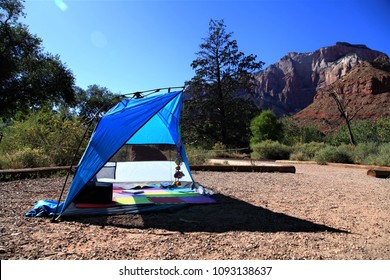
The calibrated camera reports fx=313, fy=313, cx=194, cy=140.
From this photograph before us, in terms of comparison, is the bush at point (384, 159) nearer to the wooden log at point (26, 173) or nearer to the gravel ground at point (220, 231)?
the gravel ground at point (220, 231)

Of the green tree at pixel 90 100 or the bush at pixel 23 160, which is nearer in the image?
the bush at pixel 23 160

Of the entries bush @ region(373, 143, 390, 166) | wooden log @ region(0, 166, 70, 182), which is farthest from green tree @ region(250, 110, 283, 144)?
wooden log @ region(0, 166, 70, 182)

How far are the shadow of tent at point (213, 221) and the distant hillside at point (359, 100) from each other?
48456 mm

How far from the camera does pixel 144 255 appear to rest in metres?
2.78

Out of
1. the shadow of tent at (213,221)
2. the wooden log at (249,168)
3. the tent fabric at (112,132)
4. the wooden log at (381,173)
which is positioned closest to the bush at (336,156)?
the wooden log at (249,168)

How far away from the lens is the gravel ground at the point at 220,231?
2.82 metres

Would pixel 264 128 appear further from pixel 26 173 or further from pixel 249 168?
pixel 26 173

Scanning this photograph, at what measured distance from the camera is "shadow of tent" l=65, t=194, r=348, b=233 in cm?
365

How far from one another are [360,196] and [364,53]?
11428 centimetres

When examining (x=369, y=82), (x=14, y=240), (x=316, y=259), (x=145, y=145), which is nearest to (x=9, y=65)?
(x=145, y=145)

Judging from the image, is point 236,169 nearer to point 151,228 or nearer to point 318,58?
point 151,228

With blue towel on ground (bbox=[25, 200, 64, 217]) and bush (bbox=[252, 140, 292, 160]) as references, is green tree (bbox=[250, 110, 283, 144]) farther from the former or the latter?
blue towel on ground (bbox=[25, 200, 64, 217])
